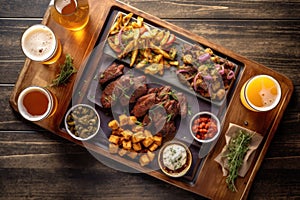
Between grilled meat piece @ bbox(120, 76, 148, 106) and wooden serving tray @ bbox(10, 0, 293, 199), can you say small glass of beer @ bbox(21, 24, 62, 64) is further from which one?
grilled meat piece @ bbox(120, 76, 148, 106)

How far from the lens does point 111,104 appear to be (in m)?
2.80

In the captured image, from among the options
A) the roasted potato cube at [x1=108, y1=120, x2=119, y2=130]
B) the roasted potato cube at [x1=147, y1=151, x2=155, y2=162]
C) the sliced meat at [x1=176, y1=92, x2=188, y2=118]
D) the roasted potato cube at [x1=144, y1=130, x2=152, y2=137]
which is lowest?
the roasted potato cube at [x1=147, y1=151, x2=155, y2=162]

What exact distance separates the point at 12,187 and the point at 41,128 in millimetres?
493

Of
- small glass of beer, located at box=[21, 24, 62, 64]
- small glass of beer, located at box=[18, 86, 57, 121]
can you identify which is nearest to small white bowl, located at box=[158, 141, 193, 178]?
small glass of beer, located at box=[18, 86, 57, 121]

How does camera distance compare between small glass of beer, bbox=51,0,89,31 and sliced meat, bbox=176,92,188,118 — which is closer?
small glass of beer, bbox=51,0,89,31

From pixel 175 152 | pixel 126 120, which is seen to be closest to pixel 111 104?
pixel 126 120

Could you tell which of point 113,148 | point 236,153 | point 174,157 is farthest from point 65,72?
point 236,153

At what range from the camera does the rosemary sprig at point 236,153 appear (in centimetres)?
281

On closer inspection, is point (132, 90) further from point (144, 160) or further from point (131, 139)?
point (144, 160)

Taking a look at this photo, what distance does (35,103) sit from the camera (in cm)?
279

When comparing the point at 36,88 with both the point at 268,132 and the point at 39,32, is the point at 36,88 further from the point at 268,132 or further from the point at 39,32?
the point at 268,132

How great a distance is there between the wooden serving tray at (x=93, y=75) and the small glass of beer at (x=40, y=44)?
4.0 inches

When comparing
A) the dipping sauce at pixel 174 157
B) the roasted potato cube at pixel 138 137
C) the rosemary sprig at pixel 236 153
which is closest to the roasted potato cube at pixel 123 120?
the roasted potato cube at pixel 138 137

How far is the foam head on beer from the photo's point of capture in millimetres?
2760
